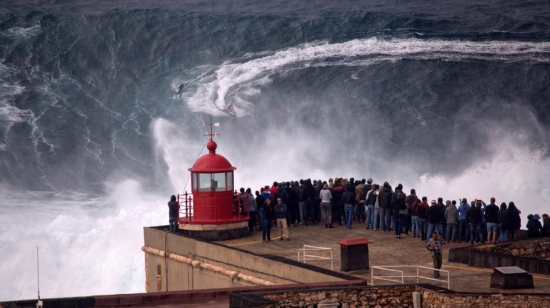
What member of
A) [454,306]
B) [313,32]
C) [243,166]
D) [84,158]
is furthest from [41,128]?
[454,306]

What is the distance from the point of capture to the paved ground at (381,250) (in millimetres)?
21211

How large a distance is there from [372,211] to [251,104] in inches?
1263

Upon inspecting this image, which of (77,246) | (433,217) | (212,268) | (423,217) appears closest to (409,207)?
(423,217)

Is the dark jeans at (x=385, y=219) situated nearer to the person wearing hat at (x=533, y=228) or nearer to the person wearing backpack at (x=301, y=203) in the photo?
the person wearing backpack at (x=301, y=203)

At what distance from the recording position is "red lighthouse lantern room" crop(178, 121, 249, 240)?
27.9 m

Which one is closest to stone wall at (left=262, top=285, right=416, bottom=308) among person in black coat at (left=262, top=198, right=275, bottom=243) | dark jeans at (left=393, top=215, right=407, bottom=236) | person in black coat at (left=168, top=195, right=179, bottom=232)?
dark jeans at (left=393, top=215, right=407, bottom=236)

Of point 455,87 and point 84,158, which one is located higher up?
point 455,87

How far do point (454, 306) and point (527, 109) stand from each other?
42.5 m

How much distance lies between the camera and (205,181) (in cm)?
2789

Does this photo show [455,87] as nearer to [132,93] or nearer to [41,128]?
[132,93]

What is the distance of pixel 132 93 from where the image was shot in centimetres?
6397

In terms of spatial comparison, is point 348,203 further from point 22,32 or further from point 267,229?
point 22,32

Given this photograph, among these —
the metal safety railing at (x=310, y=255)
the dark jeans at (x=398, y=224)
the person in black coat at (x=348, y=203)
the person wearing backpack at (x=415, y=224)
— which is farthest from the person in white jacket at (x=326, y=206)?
the metal safety railing at (x=310, y=255)

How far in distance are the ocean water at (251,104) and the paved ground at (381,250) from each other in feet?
53.7
